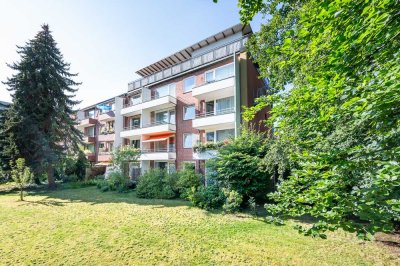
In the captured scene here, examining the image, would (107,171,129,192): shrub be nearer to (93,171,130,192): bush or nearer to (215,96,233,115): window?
(93,171,130,192): bush

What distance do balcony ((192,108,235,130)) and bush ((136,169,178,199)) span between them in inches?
233

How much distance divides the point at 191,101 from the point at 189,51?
874cm

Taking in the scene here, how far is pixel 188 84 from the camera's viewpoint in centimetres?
2555

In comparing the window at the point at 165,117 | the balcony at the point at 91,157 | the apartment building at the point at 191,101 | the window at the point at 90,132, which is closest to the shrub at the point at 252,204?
Result: the apartment building at the point at 191,101

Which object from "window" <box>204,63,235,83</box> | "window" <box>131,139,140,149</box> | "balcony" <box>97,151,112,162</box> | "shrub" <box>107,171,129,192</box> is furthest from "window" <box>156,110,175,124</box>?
"balcony" <box>97,151,112,162</box>

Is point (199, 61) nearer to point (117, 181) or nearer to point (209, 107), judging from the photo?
point (209, 107)

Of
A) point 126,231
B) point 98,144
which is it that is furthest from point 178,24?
point 98,144

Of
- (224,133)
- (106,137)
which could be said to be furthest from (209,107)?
(106,137)

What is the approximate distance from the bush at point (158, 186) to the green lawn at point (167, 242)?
5774 mm

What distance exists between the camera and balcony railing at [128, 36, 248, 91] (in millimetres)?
21438

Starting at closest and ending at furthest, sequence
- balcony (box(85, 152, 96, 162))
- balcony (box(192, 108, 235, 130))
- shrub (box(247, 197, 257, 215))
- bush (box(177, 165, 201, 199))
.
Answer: shrub (box(247, 197, 257, 215)), bush (box(177, 165, 201, 199)), balcony (box(192, 108, 235, 130)), balcony (box(85, 152, 96, 162))

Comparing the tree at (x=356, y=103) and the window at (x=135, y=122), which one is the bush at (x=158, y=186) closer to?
the window at (x=135, y=122)

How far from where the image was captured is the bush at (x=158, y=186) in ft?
61.7

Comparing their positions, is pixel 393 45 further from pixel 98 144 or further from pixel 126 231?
pixel 98 144
